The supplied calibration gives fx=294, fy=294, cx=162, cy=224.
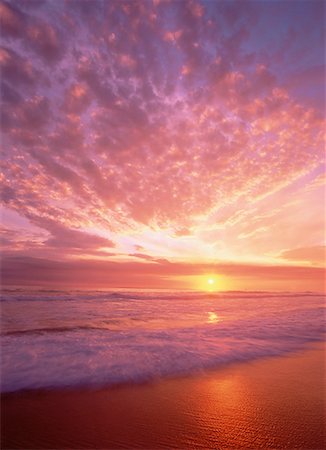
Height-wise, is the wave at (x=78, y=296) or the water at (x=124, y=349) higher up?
the water at (x=124, y=349)

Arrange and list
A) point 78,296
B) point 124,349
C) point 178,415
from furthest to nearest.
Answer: point 78,296 < point 124,349 < point 178,415

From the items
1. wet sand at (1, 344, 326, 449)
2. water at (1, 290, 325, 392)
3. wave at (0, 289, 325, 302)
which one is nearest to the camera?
wet sand at (1, 344, 326, 449)

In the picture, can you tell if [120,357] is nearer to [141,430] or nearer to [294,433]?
[141,430]

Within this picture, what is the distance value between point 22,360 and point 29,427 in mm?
3278

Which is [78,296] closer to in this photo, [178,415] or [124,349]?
[124,349]

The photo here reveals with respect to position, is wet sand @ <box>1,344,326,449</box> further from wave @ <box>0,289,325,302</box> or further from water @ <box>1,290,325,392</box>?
wave @ <box>0,289,325,302</box>

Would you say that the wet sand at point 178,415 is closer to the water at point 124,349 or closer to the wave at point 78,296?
the water at point 124,349

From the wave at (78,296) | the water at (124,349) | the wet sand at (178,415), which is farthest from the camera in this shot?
the wave at (78,296)

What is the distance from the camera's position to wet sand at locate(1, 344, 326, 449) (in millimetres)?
3674

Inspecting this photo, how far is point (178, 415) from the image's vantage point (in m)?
4.34

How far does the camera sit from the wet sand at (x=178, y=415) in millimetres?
3674

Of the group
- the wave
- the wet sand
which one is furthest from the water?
the wave

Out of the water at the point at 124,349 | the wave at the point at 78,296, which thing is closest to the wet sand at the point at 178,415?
the water at the point at 124,349

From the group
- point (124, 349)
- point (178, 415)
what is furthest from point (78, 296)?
point (178, 415)
